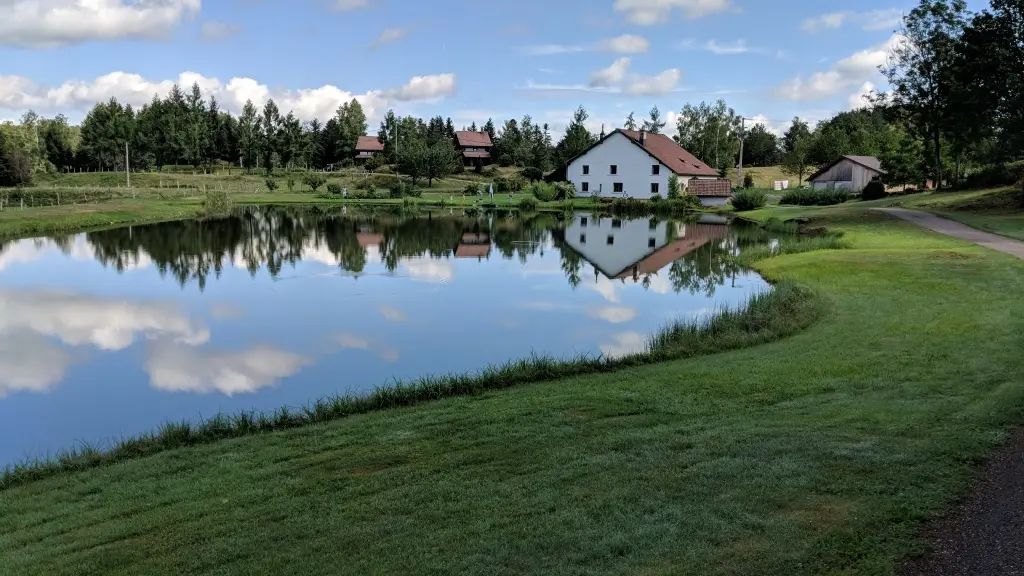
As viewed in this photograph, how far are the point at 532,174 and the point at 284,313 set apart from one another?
72993mm

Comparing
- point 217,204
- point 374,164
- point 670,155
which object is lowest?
point 217,204

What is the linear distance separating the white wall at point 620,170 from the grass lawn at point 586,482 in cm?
5537

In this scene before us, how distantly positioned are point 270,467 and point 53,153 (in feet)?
335

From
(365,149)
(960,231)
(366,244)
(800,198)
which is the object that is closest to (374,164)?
(365,149)

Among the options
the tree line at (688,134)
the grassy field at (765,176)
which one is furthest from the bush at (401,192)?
the grassy field at (765,176)

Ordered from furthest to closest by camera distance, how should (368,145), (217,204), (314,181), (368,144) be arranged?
(368,144) < (368,145) < (314,181) < (217,204)

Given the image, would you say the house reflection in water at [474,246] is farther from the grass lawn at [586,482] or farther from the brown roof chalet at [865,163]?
the brown roof chalet at [865,163]

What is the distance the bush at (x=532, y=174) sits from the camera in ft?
Result: 287

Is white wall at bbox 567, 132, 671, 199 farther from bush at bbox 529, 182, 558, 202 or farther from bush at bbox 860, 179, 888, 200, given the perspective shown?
bush at bbox 860, 179, 888, 200

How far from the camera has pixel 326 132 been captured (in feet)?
348

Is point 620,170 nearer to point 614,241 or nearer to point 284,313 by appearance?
point 614,241

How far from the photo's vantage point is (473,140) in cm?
10494

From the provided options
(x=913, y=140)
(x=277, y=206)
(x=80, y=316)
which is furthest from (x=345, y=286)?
(x=913, y=140)

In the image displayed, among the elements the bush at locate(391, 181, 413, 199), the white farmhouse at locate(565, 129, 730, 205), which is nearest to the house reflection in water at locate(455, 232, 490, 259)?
the white farmhouse at locate(565, 129, 730, 205)
